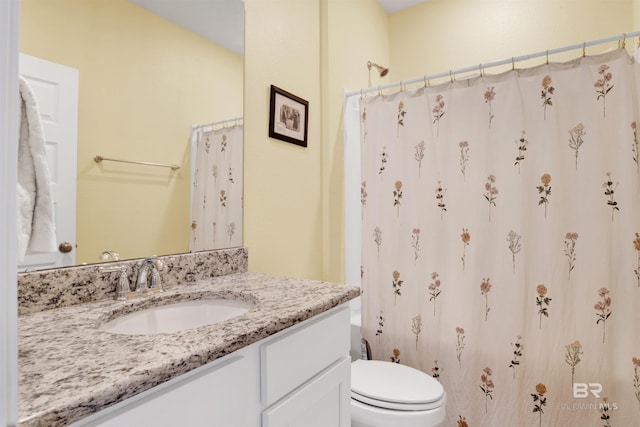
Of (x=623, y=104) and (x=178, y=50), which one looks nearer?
(x=178, y=50)

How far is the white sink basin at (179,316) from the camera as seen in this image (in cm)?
91

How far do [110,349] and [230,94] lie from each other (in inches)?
42.3

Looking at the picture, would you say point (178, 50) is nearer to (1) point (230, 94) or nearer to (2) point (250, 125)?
(1) point (230, 94)

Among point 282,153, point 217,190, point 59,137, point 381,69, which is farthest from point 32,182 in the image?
point 381,69

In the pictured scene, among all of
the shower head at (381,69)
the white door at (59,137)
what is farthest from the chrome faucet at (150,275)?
the shower head at (381,69)

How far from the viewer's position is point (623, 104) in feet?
4.57

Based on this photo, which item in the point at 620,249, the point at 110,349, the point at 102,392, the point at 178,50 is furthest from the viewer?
the point at 620,249

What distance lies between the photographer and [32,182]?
2.63ft

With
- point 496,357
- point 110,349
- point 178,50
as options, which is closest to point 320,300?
point 110,349

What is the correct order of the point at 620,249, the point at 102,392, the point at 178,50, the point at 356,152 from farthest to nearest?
1. the point at 356,152
2. the point at 620,249
3. the point at 178,50
4. the point at 102,392

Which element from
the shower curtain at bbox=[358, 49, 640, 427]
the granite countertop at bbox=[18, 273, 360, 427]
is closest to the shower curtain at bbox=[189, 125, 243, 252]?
the granite countertop at bbox=[18, 273, 360, 427]

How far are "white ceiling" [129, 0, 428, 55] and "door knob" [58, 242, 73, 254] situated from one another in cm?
78

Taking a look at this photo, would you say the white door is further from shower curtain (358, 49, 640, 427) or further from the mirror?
shower curtain (358, 49, 640, 427)

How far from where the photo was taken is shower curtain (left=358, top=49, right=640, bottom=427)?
141 centimetres
